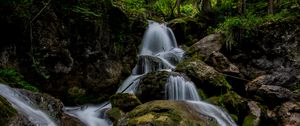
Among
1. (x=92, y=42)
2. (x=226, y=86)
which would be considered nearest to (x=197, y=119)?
(x=226, y=86)

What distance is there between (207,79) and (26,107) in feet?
23.7

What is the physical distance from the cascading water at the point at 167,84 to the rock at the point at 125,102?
54cm

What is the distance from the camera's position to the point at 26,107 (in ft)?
21.6

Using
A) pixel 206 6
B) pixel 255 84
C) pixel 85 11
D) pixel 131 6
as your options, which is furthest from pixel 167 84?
pixel 206 6

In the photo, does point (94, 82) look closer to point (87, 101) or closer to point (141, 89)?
point (87, 101)

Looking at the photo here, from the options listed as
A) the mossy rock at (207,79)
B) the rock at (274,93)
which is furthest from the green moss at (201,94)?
the rock at (274,93)

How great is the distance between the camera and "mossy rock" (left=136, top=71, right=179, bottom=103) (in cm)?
1144

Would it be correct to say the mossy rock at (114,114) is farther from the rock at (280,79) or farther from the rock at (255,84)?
the rock at (280,79)

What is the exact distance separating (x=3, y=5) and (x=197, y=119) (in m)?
5.88

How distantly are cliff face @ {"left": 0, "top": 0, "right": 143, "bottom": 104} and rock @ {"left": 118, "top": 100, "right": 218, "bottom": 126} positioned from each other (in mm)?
3603

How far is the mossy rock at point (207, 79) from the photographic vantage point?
40.8ft

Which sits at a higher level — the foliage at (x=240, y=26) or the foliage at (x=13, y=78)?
the foliage at (x=240, y=26)

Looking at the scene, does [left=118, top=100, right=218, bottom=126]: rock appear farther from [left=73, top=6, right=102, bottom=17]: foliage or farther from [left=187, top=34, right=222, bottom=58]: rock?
[left=187, top=34, right=222, bottom=58]: rock

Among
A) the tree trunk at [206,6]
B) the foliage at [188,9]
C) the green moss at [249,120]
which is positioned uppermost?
the tree trunk at [206,6]
